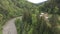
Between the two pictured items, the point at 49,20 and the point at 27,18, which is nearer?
the point at 49,20

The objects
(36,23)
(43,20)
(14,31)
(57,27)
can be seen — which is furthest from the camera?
(14,31)

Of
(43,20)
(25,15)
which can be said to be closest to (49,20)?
(43,20)

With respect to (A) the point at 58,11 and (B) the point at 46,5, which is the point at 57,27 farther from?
(B) the point at 46,5

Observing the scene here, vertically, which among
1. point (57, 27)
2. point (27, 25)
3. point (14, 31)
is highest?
point (57, 27)

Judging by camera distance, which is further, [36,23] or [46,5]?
[46,5]

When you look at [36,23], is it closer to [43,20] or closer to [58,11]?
[43,20]

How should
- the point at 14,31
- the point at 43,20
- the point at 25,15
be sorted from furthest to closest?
the point at 14,31 → the point at 25,15 → the point at 43,20

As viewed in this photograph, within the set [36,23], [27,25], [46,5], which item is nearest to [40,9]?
[46,5]

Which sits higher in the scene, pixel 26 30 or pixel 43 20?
pixel 43 20

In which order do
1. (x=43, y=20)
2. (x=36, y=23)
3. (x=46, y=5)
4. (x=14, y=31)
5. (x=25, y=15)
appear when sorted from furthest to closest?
1. (x=14, y=31)
2. (x=25, y=15)
3. (x=46, y=5)
4. (x=36, y=23)
5. (x=43, y=20)
